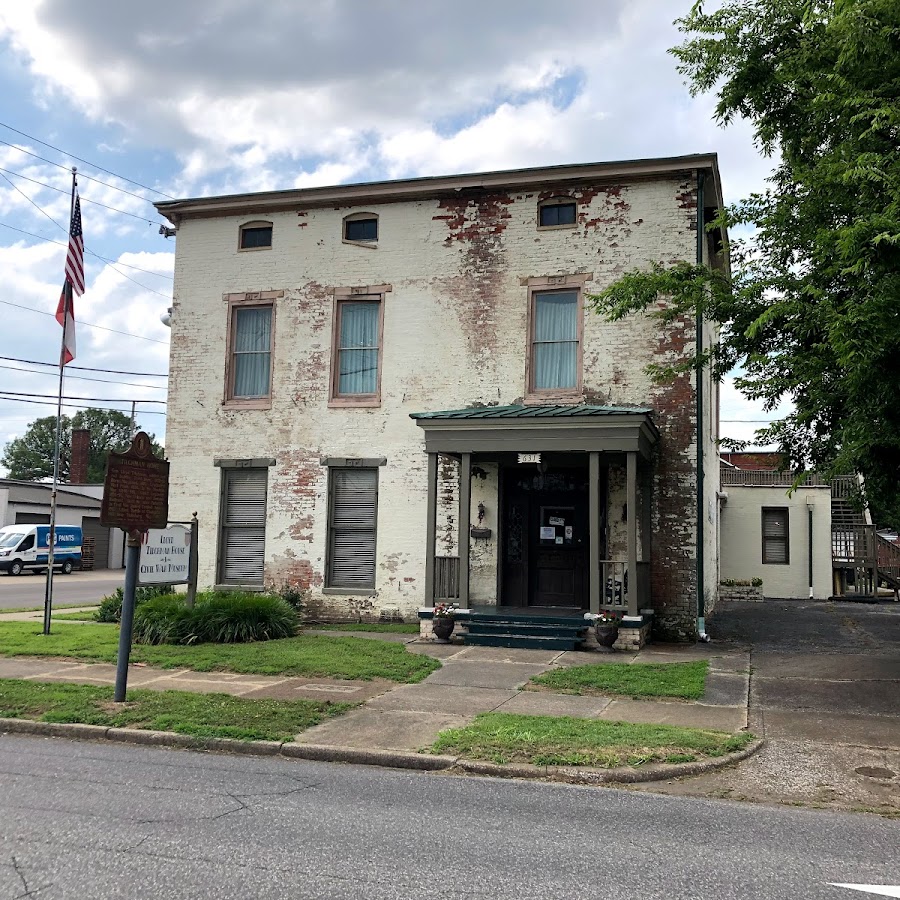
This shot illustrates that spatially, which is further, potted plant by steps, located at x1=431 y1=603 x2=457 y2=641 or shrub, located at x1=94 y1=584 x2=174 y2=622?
shrub, located at x1=94 y1=584 x2=174 y2=622

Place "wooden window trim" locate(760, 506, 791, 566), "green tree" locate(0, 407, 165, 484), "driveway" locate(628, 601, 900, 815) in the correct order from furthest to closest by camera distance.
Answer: "green tree" locate(0, 407, 165, 484) → "wooden window trim" locate(760, 506, 791, 566) → "driveway" locate(628, 601, 900, 815)

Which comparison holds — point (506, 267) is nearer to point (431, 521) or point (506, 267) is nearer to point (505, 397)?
point (505, 397)

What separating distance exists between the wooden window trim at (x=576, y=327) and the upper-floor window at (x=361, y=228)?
3421mm

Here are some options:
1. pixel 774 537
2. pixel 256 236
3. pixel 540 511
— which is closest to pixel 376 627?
pixel 540 511

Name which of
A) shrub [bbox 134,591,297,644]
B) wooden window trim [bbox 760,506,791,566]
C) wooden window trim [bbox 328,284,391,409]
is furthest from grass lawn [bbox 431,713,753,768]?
wooden window trim [bbox 760,506,791,566]

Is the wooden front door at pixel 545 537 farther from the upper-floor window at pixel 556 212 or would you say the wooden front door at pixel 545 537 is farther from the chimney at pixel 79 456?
the chimney at pixel 79 456

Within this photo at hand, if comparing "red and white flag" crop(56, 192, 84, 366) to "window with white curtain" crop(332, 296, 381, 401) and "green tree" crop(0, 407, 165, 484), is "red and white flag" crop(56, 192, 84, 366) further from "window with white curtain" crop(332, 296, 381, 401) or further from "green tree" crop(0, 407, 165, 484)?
"green tree" crop(0, 407, 165, 484)

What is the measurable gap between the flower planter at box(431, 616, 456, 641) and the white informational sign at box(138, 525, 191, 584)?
394cm

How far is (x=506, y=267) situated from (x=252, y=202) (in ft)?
17.8

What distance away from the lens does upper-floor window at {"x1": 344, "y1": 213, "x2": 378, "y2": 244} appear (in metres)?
17.9

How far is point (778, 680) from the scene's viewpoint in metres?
11.5

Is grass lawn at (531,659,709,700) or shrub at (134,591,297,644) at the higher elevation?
shrub at (134,591,297,644)

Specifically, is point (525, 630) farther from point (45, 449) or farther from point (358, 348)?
point (45, 449)

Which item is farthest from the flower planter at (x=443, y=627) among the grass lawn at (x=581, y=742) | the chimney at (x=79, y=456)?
the chimney at (x=79, y=456)
